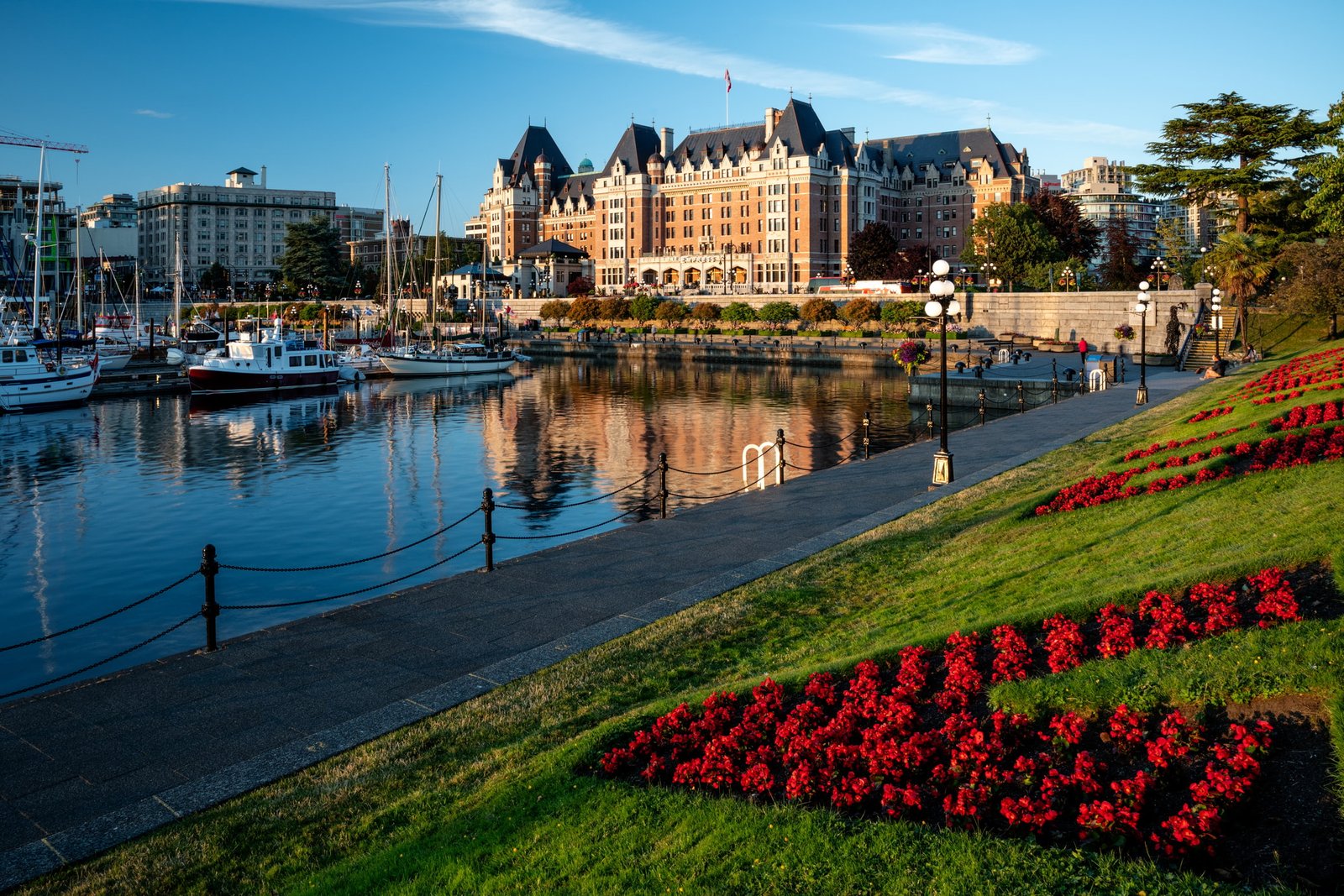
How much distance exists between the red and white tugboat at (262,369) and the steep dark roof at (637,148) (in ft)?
295

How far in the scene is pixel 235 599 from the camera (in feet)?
65.3

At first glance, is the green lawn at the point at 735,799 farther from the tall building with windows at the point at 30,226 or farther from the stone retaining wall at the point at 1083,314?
the tall building with windows at the point at 30,226

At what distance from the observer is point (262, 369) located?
67.7m

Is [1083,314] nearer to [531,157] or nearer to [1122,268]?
[1122,268]

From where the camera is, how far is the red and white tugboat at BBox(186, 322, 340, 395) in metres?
65.6

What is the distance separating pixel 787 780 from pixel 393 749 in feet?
12.7

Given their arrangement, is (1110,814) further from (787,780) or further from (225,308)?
(225,308)

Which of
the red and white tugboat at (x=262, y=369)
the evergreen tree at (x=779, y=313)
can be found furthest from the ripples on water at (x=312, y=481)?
the evergreen tree at (x=779, y=313)

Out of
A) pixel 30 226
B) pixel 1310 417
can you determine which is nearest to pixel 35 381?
pixel 1310 417

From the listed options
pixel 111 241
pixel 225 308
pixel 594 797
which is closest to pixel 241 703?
pixel 594 797

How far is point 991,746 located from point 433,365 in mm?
78215

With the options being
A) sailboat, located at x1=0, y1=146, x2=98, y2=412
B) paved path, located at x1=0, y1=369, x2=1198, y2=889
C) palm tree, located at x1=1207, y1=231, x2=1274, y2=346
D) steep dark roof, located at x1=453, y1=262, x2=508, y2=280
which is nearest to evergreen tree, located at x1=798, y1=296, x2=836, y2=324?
palm tree, located at x1=1207, y1=231, x2=1274, y2=346

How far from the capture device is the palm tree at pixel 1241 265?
167ft

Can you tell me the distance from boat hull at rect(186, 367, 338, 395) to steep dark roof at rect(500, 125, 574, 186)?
111294 millimetres
